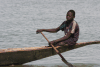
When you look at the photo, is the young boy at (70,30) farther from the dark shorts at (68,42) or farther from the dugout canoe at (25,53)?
the dugout canoe at (25,53)

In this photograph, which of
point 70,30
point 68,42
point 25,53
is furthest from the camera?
point 25,53

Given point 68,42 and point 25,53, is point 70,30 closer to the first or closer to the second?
point 68,42

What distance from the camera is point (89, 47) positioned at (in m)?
13.0

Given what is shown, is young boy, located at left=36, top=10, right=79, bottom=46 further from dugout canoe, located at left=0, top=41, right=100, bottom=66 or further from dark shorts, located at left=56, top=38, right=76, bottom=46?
dugout canoe, located at left=0, top=41, right=100, bottom=66

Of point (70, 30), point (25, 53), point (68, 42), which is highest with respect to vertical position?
point (70, 30)

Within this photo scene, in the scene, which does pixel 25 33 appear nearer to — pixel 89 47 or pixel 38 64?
pixel 89 47

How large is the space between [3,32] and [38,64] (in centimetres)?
949

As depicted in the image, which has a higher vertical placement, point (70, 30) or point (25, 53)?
point (70, 30)

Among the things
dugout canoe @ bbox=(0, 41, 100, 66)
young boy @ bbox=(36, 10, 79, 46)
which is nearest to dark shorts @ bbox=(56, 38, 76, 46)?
young boy @ bbox=(36, 10, 79, 46)

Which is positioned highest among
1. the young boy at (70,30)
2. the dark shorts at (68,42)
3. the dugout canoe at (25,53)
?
the young boy at (70,30)

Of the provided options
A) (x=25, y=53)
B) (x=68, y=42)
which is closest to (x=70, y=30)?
(x=68, y=42)

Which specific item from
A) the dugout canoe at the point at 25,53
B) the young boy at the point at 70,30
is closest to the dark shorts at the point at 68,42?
the young boy at the point at 70,30

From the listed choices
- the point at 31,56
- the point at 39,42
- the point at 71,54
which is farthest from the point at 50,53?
the point at 39,42

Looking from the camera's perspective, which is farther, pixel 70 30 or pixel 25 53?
pixel 25 53
